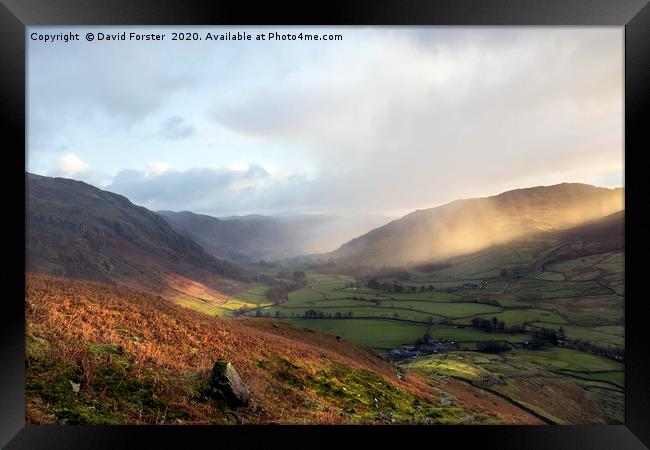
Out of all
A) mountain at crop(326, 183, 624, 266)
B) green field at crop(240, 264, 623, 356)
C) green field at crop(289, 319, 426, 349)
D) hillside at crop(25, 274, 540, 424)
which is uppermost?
mountain at crop(326, 183, 624, 266)

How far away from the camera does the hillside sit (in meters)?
4.71

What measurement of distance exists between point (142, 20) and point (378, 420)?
29.1ft

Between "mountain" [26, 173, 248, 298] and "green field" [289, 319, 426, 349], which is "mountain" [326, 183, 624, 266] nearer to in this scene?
"green field" [289, 319, 426, 349]

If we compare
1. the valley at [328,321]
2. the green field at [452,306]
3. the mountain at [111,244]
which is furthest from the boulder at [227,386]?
the mountain at [111,244]

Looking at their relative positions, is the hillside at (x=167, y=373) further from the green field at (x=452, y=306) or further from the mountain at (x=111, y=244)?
the mountain at (x=111, y=244)

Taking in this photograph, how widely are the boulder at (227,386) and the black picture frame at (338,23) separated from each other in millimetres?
445

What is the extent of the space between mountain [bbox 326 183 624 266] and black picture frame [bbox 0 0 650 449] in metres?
12.2

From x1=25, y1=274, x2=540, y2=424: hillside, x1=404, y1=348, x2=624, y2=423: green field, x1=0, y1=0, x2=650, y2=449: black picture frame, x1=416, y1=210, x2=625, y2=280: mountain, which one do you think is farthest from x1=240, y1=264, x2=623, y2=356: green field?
x1=0, y1=0, x2=650, y2=449: black picture frame

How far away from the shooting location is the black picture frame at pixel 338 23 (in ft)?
15.0

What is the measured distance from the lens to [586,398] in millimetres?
11547

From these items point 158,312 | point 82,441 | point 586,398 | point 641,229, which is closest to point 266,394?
point 82,441

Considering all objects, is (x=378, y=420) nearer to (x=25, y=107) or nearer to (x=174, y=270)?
(x=25, y=107)

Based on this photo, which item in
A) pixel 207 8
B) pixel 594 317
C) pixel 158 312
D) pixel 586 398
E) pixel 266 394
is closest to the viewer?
pixel 207 8

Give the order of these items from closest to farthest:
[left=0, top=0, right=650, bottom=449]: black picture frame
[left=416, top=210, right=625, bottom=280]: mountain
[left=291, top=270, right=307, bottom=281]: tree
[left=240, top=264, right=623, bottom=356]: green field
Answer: [left=0, top=0, right=650, bottom=449]: black picture frame, [left=291, top=270, right=307, bottom=281]: tree, [left=240, top=264, right=623, bottom=356]: green field, [left=416, top=210, right=625, bottom=280]: mountain
